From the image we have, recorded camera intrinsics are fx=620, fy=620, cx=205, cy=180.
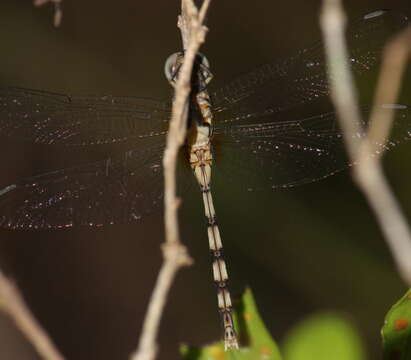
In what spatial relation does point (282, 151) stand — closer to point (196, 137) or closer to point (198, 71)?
point (196, 137)

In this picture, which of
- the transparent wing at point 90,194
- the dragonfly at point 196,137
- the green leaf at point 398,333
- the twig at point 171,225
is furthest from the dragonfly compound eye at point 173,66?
the green leaf at point 398,333

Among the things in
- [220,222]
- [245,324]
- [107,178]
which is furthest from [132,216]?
[220,222]

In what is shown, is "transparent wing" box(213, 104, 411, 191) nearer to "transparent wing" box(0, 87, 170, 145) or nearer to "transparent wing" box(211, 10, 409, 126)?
"transparent wing" box(211, 10, 409, 126)

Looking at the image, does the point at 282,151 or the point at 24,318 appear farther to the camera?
the point at 282,151

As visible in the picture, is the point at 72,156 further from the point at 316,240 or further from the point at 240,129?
the point at 240,129

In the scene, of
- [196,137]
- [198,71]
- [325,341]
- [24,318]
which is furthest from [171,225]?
[196,137]
